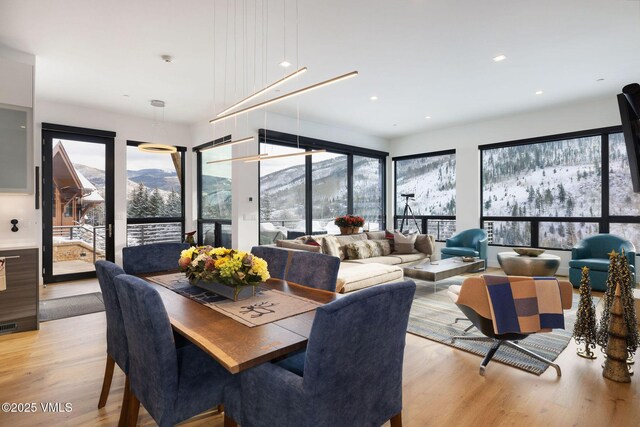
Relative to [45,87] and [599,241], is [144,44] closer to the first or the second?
[45,87]

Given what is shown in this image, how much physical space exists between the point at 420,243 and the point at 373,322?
5139 millimetres

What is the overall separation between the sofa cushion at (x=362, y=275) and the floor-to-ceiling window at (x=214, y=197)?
2596 millimetres

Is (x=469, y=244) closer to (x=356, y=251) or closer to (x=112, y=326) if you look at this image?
(x=356, y=251)

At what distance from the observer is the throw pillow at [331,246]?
4.93 metres

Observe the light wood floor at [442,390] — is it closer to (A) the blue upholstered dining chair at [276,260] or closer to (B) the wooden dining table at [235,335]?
(B) the wooden dining table at [235,335]

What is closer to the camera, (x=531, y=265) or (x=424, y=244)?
(x=531, y=265)

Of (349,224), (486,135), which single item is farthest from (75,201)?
(486,135)

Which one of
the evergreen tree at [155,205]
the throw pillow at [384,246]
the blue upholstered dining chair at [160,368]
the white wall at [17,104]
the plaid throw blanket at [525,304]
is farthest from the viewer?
the evergreen tree at [155,205]

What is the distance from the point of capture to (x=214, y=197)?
645cm

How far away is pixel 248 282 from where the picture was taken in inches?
77.4

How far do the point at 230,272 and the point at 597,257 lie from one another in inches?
221

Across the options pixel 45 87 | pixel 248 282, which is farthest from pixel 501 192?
pixel 45 87

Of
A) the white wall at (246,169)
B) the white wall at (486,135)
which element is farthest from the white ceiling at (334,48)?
the white wall at (246,169)

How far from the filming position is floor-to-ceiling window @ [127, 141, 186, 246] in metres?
6.18
